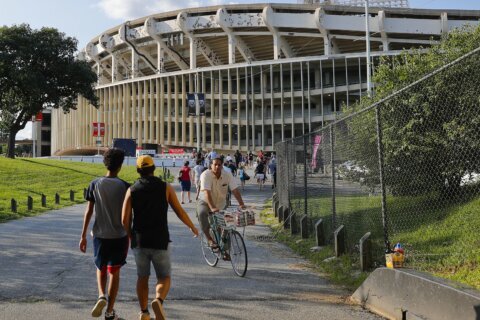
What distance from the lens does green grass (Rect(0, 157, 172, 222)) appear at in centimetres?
1822

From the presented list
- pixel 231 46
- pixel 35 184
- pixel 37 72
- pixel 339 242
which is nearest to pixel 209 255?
pixel 339 242

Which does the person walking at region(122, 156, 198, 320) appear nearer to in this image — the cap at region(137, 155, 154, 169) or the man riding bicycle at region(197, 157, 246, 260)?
the cap at region(137, 155, 154, 169)

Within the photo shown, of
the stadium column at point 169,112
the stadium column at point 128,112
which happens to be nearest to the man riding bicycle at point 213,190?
the stadium column at point 169,112

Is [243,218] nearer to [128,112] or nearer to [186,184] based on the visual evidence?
[186,184]

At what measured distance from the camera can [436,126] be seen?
9617mm

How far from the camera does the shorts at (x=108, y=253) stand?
5.07 m

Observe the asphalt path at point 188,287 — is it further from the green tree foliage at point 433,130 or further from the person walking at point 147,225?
the green tree foliage at point 433,130

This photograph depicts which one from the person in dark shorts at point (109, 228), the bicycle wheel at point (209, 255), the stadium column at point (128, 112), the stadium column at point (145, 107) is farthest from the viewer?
the stadium column at point (128, 112)

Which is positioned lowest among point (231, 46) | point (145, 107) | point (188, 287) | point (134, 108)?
point (188, 287)

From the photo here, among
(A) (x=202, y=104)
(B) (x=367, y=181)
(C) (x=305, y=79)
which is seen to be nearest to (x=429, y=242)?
(B) (x=367, y=181)

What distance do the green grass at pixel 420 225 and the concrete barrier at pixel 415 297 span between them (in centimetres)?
158

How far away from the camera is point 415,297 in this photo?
4.88 m

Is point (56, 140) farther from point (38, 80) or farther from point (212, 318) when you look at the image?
point (212, 318)

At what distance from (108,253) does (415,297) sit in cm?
305
